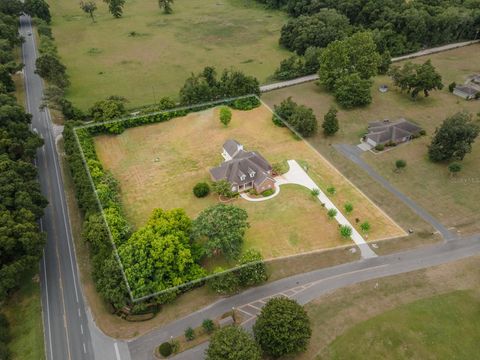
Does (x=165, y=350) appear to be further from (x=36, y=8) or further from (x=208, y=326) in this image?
(x=36, y=8)

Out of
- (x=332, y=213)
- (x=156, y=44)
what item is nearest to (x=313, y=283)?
(x=332, y=213)

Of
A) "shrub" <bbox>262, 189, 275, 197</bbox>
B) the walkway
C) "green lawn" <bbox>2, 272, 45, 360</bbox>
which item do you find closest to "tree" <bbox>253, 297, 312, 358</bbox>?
the walkway

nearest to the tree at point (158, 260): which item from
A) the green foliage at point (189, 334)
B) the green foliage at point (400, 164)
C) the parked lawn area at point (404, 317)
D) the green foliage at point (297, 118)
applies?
the green foliage at point (189, 334)

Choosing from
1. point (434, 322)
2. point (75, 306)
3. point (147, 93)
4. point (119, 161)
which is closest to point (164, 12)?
point (147, 93)

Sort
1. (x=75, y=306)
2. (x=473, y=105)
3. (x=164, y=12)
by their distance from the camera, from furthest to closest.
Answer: (x=164, y=12) → (x=473, y=105) → (x=75, y=306)

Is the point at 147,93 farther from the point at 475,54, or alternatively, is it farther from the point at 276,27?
the point at 475,54
